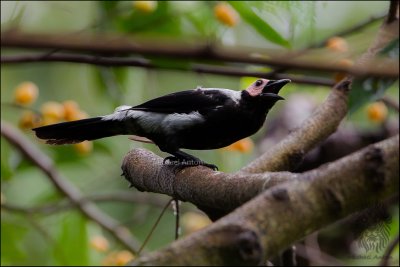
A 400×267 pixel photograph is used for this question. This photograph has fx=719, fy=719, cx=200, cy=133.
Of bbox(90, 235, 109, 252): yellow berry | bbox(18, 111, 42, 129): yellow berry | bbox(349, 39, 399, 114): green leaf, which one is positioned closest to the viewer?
bbox(349, 39, 399, 114): green leaf

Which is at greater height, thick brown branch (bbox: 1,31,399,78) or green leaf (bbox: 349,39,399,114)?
thick brown branch (bbox: 1,31,399,78)

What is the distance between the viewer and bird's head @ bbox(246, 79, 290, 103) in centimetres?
330

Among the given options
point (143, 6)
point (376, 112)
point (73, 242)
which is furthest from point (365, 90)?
point (73, 242)

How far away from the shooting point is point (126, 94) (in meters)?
4.66

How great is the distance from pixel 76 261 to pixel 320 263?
1.48 meters

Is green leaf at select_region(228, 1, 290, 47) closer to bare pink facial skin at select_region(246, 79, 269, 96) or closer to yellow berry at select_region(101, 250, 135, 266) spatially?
bare pink facial skin at select_region(246, 79, 269, 96)

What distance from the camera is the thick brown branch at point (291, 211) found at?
4.49 ft

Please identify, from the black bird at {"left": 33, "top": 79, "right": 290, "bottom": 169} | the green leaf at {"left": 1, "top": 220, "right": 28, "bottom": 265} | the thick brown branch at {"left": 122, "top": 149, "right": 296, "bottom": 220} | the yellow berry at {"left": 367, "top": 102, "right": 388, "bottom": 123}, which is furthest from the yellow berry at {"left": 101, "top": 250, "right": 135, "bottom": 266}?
the yellow berry at {"left": 367, "top": 102, "right": 388, "bottom": 123}

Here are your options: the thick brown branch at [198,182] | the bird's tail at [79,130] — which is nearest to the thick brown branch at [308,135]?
the thick brown branch at [198,182]

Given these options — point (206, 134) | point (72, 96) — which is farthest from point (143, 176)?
point (72, 96)

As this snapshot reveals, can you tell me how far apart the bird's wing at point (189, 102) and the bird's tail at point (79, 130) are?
0.14 metres

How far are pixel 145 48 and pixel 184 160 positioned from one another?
1929 millimetres

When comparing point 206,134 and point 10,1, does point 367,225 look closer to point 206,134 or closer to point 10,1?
point 206,134

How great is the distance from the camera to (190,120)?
3.25 meters
